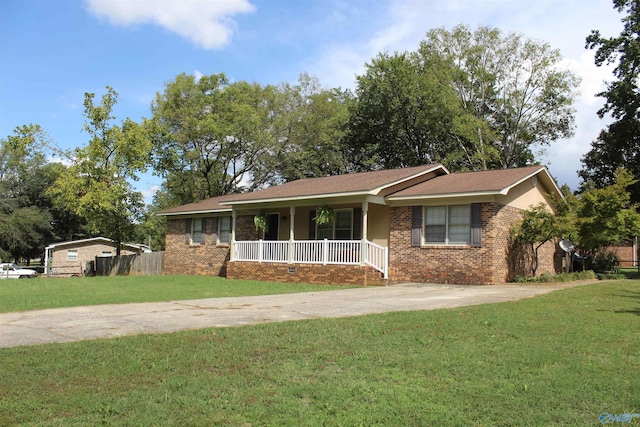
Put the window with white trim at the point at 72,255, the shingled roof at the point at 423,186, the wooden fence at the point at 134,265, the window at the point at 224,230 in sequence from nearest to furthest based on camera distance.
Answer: the shingled roof at the point at 423,186
the window at the point at 224,230
the wooden fence at the point at 134,265
the window with white trim at the point at 72,255

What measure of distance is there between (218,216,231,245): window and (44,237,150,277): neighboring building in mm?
18270

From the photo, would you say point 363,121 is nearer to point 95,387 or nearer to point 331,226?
point 331,226

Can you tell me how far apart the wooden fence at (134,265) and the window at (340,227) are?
10754 mm

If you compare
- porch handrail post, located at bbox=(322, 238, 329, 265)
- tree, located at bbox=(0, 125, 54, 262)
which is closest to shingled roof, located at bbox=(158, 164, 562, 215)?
porch handrail post, located at bbox=(322, 238, 329, 265)

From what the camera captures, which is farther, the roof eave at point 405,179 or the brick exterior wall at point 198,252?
the brick exterior wall at point 198,252

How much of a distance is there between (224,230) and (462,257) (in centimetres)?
1210

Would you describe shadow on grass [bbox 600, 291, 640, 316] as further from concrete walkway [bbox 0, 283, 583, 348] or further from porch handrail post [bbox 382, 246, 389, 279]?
porch handrail post [bbox 382, 246, 389, 279]

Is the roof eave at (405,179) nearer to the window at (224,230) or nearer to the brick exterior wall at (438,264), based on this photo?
the brick exterior wall at (438,264)

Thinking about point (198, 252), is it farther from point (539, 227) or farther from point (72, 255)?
point (72, 255)

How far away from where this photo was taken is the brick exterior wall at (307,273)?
1752 cm

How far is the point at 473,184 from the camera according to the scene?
17.3m

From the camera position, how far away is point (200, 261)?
25484mm

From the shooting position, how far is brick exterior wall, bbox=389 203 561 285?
16297mm

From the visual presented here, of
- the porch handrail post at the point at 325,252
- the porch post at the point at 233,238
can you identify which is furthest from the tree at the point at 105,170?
the porch handrail post at the point at 325,252
